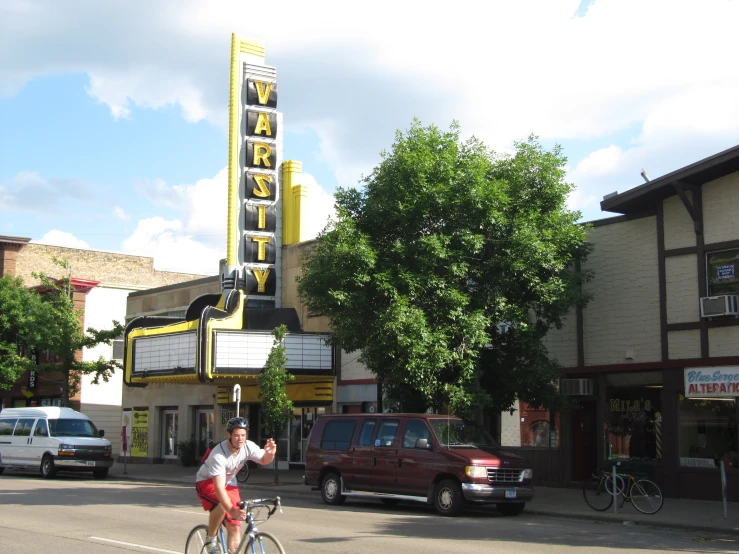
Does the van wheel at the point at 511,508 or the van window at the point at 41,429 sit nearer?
the van wheel at the point at 511,508

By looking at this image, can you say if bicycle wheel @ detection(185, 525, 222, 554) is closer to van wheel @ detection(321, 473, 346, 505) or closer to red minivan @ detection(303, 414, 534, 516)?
red minivan @ detection(303, 414, 534, 516)

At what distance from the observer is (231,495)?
8.01m

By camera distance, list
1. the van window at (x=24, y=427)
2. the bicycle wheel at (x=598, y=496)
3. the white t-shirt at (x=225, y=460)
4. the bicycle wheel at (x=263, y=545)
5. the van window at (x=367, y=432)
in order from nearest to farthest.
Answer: the bicycle wheel at (x=263, y=545) → the white t-shirt at (x=225, y=460) → the bicycle wheel at (x=598, y=496) → the van window at (x=367, y=432) → the van window at (x=24, y=427)

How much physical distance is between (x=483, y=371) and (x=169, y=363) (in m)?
11.9

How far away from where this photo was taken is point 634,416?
2091 centimetres

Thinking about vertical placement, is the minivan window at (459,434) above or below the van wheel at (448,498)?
above

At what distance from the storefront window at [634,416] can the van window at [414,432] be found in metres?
6.34

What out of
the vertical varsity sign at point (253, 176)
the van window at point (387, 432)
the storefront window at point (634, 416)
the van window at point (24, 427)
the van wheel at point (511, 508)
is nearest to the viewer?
the van wheel at point (511, 508)

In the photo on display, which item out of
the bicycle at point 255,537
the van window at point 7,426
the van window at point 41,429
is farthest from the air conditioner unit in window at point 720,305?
the van window at point 7,426

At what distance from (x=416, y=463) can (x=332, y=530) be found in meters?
3.51

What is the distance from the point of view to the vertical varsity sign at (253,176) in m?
28.9

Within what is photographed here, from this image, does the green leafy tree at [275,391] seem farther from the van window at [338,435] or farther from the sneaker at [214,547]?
the sneaker at [214,547]

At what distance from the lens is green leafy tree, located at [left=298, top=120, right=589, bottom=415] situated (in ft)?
59.5

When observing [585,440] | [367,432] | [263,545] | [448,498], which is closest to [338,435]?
[367,432]
